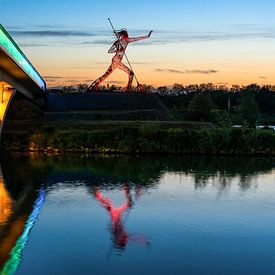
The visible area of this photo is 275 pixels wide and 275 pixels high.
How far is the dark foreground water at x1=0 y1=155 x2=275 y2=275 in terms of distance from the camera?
14.6m

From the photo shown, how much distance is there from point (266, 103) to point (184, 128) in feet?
279

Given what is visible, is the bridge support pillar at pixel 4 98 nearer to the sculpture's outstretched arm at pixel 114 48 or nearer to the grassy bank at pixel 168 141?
the grassy bank at pixel 168 141

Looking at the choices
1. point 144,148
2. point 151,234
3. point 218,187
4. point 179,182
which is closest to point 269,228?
point 151,234

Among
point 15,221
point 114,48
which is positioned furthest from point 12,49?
point 114,48

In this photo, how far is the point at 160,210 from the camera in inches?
877

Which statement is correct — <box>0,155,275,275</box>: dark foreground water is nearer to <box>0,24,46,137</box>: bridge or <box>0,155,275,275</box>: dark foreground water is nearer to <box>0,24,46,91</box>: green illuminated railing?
<box>0,24,46,137</box>: bridge

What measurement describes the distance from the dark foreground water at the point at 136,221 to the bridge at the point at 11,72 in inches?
267

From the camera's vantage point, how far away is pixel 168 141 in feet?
167

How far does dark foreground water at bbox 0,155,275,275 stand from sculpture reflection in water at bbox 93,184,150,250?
31 mm

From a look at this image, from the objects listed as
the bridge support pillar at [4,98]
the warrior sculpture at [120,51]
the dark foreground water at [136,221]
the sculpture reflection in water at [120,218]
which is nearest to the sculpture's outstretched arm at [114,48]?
the warrior sculpture at [120,51]

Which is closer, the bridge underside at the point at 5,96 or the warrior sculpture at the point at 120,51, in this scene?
the bridge underside at the point at 5,96

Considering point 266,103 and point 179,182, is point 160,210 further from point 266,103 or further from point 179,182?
point 266,103

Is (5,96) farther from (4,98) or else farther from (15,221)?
(15,221)

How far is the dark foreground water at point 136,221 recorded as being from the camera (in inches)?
575
